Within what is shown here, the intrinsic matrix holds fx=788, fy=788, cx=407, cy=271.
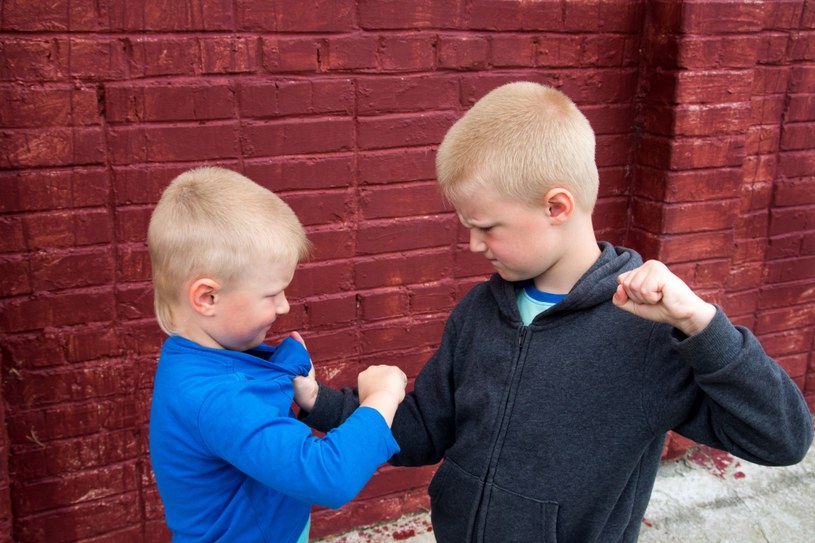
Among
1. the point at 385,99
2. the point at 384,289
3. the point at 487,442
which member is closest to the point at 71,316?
the point at 384,289

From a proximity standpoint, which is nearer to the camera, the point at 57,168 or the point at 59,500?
the point at 57,168

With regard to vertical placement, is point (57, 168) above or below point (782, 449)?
above

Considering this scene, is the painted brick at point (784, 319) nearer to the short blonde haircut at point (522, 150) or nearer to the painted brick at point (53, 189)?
the short blonde haircut at point (522, 150)

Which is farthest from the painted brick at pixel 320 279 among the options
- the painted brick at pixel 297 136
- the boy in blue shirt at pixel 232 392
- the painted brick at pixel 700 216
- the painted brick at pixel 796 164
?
the painted brick at pixel 796 164

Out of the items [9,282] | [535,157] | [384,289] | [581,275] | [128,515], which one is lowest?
[128,515]

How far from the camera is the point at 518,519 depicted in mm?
1613

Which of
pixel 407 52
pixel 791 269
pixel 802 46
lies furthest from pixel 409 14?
pixel 791 269

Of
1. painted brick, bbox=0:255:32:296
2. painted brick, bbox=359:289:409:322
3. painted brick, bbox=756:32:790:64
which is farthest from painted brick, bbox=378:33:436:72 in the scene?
painted brick, bbox=756:32:790:64

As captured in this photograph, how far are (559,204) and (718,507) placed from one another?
2074 mm

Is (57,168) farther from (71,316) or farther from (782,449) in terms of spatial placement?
(782,449)

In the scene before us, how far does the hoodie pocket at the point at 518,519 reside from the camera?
5.22 feet

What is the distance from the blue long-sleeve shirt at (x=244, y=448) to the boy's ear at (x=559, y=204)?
0.53 metres

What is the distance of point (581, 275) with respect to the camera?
1636 mm

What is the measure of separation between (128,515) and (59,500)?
0.22 meters
